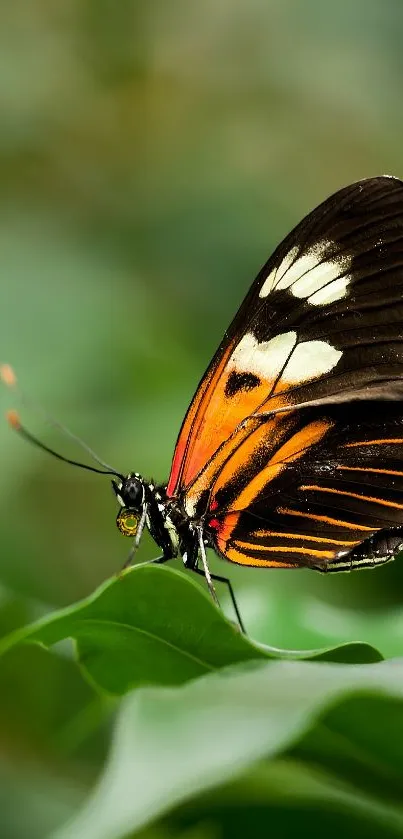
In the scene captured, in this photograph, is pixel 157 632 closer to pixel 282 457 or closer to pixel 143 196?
pixel 282 457

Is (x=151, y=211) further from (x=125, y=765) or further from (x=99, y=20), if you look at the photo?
(x=125, y=765)

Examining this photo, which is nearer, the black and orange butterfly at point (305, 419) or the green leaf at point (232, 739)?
the green leaf at point (232, 739)

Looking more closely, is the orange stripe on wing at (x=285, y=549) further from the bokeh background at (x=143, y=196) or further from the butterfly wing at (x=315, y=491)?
the bokeh background at (x=143, y=196)

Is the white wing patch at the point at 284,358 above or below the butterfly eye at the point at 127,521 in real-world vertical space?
above

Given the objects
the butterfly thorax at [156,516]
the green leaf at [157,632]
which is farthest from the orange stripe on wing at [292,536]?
the green leaf at [157,632]

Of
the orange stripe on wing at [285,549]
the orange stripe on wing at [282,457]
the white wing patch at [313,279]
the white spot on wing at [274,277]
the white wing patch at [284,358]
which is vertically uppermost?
the white spot on wing at [274,277]

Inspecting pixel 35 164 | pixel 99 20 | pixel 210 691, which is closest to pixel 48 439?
pixel 35 164

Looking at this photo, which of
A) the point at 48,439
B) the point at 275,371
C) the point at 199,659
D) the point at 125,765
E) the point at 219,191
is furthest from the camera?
the point at 219,191
